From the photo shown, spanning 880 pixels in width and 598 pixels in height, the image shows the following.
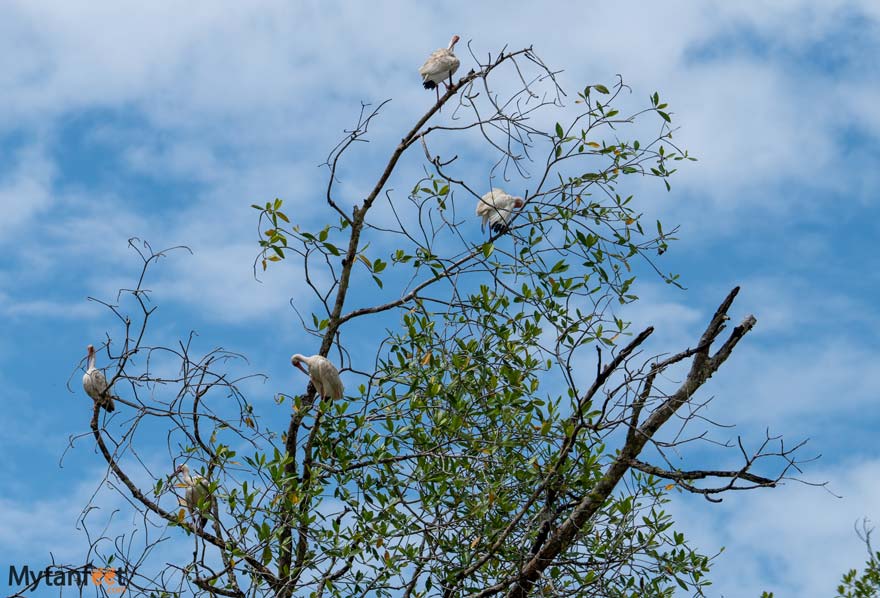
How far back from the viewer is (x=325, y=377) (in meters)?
6.35

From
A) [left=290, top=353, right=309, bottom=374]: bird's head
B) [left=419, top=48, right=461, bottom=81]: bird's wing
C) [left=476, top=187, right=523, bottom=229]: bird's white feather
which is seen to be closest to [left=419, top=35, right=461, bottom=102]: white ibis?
[left=419, top=48, right=461, bottom=81]: bird's wing

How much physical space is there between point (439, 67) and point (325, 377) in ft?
9.80

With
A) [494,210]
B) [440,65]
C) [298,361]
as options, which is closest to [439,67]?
[440,65]

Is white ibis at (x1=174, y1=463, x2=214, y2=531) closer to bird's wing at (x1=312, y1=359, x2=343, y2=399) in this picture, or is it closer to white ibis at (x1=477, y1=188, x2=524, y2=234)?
bird's wing at (x1=312, y1=359, x2=343, y2=399)

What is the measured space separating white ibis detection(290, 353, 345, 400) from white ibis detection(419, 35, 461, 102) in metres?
2.66

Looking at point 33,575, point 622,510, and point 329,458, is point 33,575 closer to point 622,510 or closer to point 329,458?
point 329,458

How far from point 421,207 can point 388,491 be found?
180cm

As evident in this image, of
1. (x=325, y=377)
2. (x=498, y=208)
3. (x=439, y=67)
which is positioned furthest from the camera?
(x=439, y=67)

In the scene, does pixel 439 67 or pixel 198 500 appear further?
pixel 439 67

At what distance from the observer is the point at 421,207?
20.7ft

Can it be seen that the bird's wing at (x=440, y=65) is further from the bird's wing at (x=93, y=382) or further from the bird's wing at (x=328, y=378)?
the bird's wing at (x=93, y=382)

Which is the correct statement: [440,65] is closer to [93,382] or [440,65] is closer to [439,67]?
[439,67]

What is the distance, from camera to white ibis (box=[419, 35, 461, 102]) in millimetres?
7980

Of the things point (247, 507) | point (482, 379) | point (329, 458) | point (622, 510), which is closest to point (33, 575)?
point (247, 507)
